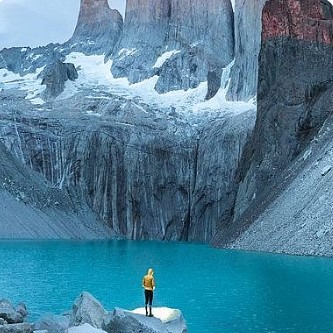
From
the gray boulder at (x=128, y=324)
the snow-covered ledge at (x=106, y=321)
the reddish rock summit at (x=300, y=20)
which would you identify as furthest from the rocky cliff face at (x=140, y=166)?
the gray boulder at (x=128, y=324)

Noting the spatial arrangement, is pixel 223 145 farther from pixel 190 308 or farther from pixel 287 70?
pixel 190 308

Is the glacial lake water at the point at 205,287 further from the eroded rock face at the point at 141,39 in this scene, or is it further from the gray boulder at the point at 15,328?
the eroded rock face at the point at 141,39

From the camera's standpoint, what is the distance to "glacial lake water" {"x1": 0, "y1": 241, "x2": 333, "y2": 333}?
71.9 ft

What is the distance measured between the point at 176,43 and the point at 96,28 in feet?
85.4

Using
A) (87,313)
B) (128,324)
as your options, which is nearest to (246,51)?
(87,313)

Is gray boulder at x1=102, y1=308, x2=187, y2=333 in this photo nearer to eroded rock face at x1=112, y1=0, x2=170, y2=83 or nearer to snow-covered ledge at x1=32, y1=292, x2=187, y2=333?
snow-covered ledge at x1=32, y1=292, x2=187, y2=333

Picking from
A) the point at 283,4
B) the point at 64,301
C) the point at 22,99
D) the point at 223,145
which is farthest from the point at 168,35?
the point at 64,301

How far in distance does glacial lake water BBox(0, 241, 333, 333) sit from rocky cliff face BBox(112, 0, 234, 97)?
7444cm

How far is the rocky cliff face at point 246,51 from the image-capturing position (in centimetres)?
10844

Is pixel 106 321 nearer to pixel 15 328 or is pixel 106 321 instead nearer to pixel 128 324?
pixel 128 324

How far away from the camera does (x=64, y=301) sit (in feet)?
85.2

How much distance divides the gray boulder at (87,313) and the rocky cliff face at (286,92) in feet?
131

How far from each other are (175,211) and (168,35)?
4538 cm

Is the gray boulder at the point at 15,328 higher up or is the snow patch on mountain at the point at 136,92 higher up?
the snow patch on mountain at the point at 136,92
